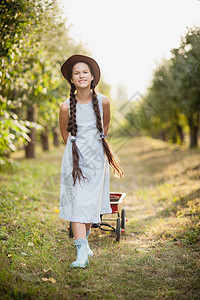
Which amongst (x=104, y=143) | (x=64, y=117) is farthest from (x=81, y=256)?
(x=64, y=117)

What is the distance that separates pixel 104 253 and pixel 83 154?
1.27m

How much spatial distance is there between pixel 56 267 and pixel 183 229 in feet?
7.00

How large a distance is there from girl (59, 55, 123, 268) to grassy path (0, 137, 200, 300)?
1.36ft

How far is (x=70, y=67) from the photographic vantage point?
3.70m

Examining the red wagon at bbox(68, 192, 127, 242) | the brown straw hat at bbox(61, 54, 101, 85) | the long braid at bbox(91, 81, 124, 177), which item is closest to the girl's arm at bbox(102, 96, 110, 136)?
the long braid at bbox(91, 81, 124, 177)

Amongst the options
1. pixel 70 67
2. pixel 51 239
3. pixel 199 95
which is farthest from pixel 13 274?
pixel 199 95

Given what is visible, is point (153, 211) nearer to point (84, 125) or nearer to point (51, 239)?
point (51, 239)

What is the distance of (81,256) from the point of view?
3.28m

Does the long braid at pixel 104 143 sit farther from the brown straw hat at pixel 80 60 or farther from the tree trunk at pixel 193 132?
the tree trunk at pixel 193 132

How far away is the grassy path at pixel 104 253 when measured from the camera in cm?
280

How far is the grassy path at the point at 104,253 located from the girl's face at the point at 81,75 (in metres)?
2.09

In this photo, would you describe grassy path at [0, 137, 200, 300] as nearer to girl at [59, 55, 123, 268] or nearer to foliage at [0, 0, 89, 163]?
girl at [59, 55, 123, 268]

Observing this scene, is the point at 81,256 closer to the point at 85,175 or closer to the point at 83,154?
the point at 85,175

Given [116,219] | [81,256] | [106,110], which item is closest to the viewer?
[81,256]
